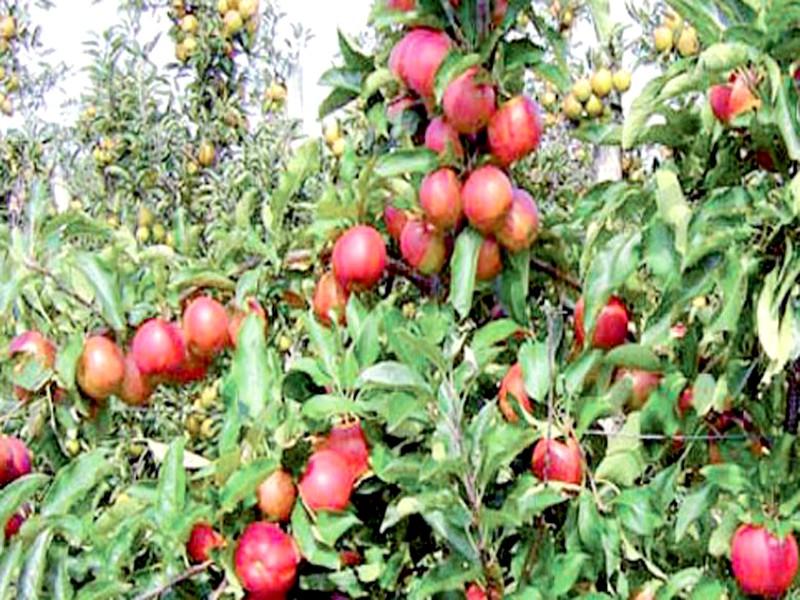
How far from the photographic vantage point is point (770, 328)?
1204 mm

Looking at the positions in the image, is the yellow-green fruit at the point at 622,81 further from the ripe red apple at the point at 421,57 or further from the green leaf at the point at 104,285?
the green leaf at the point at 104,285

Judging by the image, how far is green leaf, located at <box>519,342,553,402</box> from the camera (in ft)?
4.41

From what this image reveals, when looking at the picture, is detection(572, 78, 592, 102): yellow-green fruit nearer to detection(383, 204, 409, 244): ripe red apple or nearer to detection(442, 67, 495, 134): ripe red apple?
detection(383, 204, 409, 244): ripe red apple

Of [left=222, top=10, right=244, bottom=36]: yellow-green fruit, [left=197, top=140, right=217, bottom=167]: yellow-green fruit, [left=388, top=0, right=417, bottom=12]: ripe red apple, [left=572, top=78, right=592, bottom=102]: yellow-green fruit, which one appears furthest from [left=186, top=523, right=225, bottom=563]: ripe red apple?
[left=222, top=10, right=244, bottom=36]: yellow-green fruit

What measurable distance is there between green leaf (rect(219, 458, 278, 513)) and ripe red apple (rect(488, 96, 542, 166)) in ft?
1.51

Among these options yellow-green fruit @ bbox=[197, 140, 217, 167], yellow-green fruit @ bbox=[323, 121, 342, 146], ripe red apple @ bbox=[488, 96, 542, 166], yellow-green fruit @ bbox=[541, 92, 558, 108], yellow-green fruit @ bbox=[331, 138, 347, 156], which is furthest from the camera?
yellow-green fruit @ bbox=[541, 92, 558, 108]

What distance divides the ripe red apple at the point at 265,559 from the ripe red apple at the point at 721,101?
61cm

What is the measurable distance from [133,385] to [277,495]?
0.34 metres

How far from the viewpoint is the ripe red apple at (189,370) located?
1.62 meters

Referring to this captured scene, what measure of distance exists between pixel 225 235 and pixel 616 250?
546 millimetres

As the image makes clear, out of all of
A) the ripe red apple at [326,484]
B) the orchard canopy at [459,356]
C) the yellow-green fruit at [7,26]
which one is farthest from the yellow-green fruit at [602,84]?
the ripe red apple at [326,484]

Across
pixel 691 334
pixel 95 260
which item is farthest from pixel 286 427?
pixel 691 334

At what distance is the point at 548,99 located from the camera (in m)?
5.14

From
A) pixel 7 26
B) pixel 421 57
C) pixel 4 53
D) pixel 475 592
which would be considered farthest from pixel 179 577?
pixel 4 53
